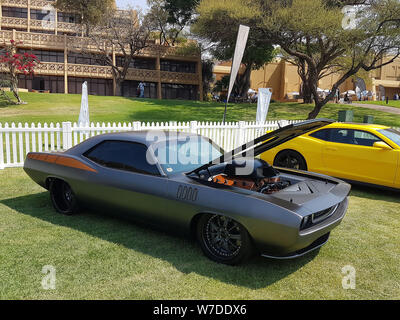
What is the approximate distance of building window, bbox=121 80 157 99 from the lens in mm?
39938

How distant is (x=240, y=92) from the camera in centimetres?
3756

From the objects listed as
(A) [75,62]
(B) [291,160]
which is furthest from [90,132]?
(A) [75,62]

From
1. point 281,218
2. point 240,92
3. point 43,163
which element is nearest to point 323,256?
point 281,218

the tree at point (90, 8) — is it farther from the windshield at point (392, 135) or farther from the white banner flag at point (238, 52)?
the windshield at point (392, 135)

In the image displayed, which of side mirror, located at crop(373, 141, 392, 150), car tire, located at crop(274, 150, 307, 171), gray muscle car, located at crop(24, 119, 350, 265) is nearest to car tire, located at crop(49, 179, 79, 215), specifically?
gray muscle car, located at crop(24, 119, 350, 265)

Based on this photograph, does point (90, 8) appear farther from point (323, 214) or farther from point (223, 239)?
point (323, 214)

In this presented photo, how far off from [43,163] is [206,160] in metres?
2.58

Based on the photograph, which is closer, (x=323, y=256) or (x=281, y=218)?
(x=281, y=218)

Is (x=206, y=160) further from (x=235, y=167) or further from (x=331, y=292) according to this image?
→ (x=331, y=292)

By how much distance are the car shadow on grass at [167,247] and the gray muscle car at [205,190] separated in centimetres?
17

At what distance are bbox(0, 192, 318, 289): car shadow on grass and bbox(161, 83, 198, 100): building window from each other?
3571 centimetres

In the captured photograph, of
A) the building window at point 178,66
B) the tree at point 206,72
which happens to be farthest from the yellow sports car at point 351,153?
the building window at point 178,66

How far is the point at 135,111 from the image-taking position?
23.4 meters

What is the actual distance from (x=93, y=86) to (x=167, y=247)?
37568 millimetres
